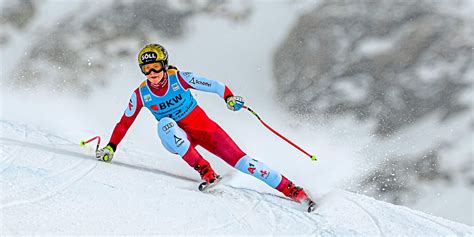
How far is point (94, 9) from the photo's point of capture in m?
11.5

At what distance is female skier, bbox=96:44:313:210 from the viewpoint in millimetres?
5383

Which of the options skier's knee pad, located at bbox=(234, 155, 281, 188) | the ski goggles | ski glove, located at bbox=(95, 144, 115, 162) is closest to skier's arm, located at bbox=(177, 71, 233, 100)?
the ski goggles

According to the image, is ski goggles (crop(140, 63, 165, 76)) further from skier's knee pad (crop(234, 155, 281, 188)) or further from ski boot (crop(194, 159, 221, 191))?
skier's knee pad (crop(234, 155, 281, 188))

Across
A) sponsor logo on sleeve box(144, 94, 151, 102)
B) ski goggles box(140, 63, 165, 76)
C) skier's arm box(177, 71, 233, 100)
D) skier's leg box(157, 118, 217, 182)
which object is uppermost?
skier's arm box(177, 71, 233, 100)

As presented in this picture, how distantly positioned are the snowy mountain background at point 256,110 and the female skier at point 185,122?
24cm

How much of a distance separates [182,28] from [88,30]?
1890 millimetres

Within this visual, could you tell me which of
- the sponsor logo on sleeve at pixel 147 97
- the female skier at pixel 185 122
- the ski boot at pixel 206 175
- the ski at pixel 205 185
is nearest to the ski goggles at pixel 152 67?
the female skier at pixel 185 122

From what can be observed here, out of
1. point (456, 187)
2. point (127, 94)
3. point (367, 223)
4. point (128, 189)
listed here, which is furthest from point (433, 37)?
point (128, 189)

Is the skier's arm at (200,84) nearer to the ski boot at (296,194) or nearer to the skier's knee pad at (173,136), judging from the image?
the skier's knee pad at (173,136)

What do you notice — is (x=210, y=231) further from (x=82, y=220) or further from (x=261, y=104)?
(x=261, y=104)

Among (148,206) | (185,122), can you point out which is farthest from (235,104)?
(148,206)

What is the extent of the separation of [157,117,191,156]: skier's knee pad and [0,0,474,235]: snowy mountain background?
0.41 m

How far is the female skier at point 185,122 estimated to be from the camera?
538cm

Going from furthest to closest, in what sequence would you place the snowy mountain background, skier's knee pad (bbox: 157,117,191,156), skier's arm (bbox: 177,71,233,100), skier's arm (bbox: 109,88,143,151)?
skier's arm (bbox: 109,88,143,151) → skier's arm (bbox: 177,71,233,100) → skier's knee pad (bbox: 157,117,191,156) → the snowy mountain background
